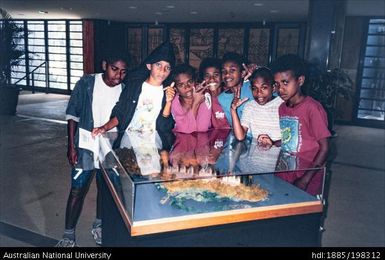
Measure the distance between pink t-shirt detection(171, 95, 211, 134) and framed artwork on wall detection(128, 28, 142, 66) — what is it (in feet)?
35.0

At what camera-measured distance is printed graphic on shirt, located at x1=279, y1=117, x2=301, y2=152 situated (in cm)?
251

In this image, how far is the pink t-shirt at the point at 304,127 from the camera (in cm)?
240

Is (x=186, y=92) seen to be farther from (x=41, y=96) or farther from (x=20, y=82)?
(x=20, y=82)

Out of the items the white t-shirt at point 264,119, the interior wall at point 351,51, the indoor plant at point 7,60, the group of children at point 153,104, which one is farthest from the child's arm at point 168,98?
the interior wall at point 351,51

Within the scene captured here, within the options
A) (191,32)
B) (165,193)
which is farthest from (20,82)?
(165,193)

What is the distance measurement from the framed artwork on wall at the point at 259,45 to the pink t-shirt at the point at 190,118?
8.75 meters

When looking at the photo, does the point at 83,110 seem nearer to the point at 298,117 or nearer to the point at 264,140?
the point at 264,140

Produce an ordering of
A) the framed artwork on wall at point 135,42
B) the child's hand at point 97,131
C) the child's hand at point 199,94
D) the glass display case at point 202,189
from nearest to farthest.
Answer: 1. the glass display case at point 202,189
2. the child's hand at point 97,131
3. the child's hand at point 199,94
4. the framed artwork on wall at point 135,42

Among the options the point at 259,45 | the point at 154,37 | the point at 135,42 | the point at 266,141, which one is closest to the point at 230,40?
the point at 259,45

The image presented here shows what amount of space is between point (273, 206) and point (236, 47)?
34.3ft

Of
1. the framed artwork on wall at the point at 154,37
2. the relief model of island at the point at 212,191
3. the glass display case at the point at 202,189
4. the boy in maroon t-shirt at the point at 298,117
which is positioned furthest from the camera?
the framed artwork on wall at the point at 154,37

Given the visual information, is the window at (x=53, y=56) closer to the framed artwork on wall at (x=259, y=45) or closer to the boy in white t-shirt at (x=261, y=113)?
the framed artwork on wall at (x=259, y=45)

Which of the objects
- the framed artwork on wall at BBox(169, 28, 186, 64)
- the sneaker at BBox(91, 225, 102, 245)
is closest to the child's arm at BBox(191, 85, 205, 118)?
the sneaker at BBox(91, 225, 102, 245)

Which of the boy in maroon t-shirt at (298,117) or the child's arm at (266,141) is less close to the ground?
the boy in maroon t-shirt at (298,117)
